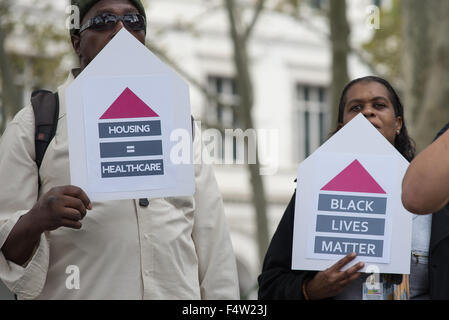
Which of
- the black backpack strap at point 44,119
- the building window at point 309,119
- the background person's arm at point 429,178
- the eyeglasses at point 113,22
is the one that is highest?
the eyeglasses at point 113,22

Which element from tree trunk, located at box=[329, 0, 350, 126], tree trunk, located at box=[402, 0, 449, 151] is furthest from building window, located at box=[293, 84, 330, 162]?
tree trunk, located at box=[402, 0, 449, 151]

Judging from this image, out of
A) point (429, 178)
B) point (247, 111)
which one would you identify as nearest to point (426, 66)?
point (247, 111)

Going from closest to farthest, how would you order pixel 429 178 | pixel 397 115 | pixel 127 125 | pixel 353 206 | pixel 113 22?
pixel 429 178 < pixel 127 125 < pixel 353 206 < pixel 113 22 < pixel 397 115

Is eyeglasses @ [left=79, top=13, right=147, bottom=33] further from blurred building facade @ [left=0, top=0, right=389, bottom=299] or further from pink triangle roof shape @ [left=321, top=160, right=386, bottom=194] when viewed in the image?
blurred building facade @ [left=0, top=0, right=389, bottom=299]

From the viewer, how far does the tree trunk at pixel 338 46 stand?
472 inches

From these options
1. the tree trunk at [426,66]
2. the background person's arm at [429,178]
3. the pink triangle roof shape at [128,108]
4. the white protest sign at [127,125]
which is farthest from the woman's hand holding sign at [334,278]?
the tree trunk at [426,66]

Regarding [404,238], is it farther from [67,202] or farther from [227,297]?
[67,202]

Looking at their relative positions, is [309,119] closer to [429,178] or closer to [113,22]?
[113,22]

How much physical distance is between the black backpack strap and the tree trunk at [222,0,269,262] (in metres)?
8.91

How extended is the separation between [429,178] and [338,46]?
9642mm

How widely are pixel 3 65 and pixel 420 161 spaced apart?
9.34 meters

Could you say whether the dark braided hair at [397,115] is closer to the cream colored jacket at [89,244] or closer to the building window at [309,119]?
the cream colored jacket at [89,244]

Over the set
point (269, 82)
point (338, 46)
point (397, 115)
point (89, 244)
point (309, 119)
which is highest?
point (338, 46)

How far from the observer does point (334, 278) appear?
3.92 m
